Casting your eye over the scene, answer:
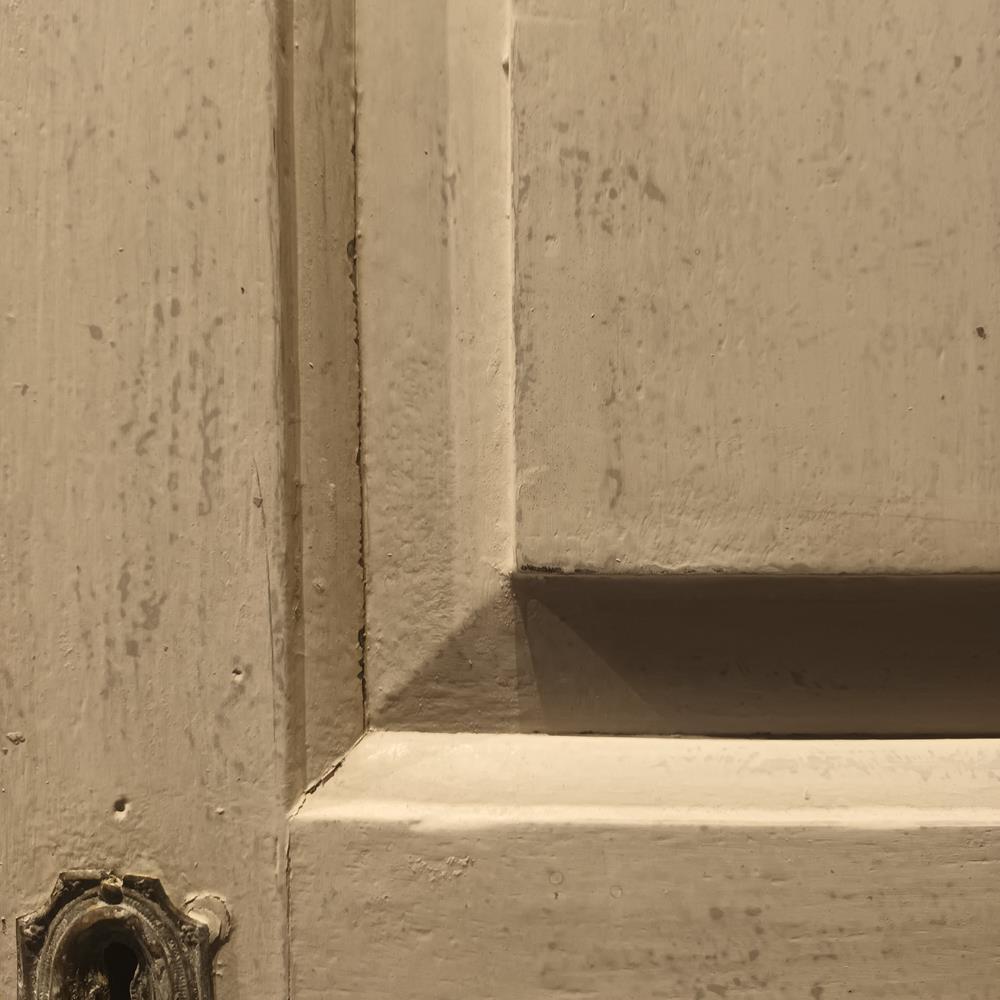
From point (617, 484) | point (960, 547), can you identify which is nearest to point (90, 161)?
point (617, 484)

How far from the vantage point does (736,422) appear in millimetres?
313

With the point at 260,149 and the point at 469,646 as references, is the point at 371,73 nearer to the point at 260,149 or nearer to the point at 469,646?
the point at 260,149

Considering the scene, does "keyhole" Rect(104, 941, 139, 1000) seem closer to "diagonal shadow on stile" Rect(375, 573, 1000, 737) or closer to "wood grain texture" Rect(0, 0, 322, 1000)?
"wood grain texture" Rect(0, 0, 322, 1000)

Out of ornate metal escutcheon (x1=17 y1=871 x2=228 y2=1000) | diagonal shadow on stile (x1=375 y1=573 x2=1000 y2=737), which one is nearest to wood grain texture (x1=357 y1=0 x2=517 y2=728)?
diagonal shadow on stile (x1=375 y1=573 x2=1000 y2=737)

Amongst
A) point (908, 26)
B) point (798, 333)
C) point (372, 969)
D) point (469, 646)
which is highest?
point (908, 26)

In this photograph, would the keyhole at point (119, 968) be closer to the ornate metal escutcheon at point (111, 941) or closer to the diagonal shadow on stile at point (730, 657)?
the ornate metal escutcheon at point (111, 941)

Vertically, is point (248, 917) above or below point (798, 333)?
below

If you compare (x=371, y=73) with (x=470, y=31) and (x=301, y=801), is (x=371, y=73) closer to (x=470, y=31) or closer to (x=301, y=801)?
(x=470, y=31)

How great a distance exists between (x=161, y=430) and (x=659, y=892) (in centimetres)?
24

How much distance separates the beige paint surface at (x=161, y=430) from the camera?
0.31m

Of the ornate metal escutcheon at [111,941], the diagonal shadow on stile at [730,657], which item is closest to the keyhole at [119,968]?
the ornate metal escutcheon at [111,941]

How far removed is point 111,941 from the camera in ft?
1.06

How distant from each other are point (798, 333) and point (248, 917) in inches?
11.4

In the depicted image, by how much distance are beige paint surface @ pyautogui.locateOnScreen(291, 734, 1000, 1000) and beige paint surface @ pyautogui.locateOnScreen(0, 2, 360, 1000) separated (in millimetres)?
36
